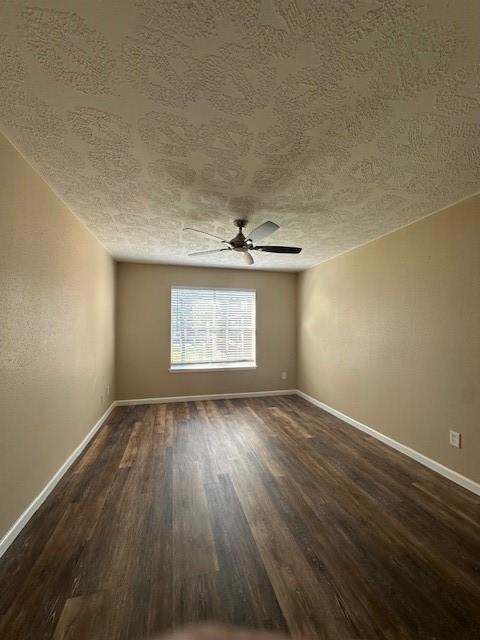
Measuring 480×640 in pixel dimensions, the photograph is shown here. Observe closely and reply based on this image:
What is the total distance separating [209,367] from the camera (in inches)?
185

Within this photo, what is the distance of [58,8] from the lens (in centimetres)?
88

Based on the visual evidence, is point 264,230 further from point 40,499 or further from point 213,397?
point 213,397

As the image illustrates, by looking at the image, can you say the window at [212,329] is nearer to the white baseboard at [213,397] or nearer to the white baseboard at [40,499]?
the white baseboard at [213,397]

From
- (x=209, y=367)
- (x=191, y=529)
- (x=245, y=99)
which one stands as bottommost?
(x=191, y=529)

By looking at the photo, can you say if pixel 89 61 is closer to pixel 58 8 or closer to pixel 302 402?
pixel 58 8

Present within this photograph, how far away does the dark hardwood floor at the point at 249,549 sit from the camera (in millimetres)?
1166

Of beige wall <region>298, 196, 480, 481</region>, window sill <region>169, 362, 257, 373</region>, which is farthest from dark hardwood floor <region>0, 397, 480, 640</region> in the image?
window sill <region>169, 362, 257, 373</region>

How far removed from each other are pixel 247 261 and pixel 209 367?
236cm

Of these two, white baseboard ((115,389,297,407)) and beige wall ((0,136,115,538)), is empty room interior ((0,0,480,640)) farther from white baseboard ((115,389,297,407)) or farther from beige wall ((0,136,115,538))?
white baseboard ((115,389,297,407))

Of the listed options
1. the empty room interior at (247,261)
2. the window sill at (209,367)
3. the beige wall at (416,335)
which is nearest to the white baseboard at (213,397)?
the window sill at (209,367)

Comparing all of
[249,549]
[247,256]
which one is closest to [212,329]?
[247,256]

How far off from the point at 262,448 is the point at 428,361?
74.8 inches

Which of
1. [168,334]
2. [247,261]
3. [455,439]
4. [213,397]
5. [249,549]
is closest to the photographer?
[249,549]

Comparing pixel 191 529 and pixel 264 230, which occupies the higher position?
pixel 264 230
